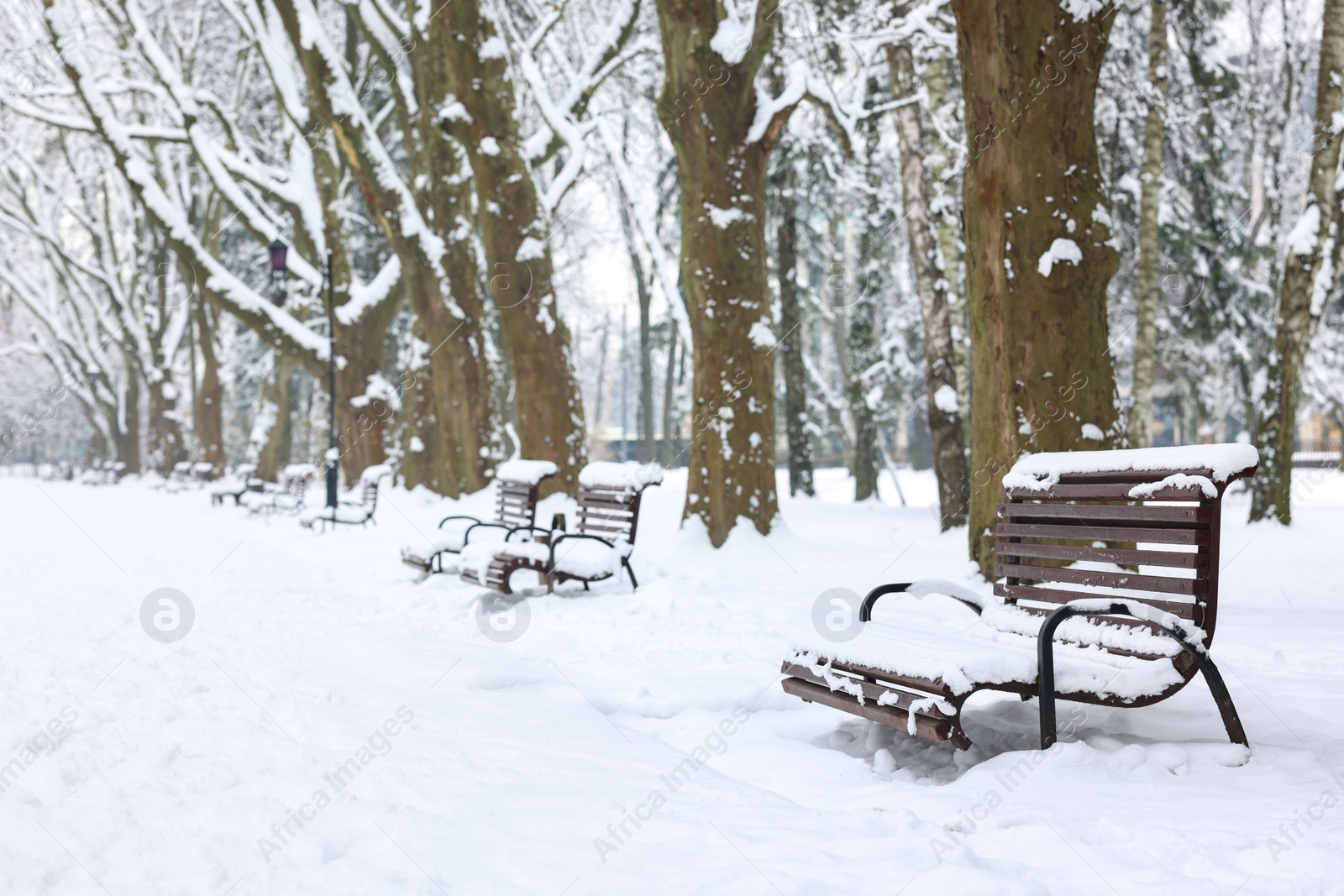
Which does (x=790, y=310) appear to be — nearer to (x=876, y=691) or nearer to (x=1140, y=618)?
(x=1140, y=618)

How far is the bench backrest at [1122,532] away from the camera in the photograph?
11.8 feet

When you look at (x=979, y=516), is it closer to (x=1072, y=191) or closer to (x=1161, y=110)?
(x=1072, y=191)

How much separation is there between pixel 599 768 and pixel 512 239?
9302 millimetres

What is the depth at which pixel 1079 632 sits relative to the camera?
3.85m

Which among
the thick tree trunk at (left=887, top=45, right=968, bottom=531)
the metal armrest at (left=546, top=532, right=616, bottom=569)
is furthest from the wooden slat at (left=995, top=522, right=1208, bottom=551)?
the thick tree trunk at (left=887, top=45, right=968, bottom=531)

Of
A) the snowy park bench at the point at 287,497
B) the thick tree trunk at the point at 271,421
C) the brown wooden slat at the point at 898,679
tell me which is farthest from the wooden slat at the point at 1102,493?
the thick tree trunk at the point at 271,421

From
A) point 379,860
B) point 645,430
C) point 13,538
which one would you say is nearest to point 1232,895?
point 379,860

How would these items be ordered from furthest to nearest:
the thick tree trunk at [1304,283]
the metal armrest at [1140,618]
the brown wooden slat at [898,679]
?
1. the thick tree trunk at [1304,283]
2. the metal armrest at [1140,618]
3. the brown wooden slat at [898,679]

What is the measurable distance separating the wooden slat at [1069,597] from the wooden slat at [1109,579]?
0.14ft

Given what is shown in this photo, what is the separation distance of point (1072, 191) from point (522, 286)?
7106mm

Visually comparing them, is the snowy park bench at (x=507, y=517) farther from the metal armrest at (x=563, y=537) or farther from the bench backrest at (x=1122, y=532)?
the bench backrest at (x=1122, y=532)

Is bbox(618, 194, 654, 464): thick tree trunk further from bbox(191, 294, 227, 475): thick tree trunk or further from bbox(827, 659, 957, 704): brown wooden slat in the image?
bbox(827, 659, 957, 704): brown wooden slat

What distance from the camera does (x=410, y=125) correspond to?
52.4ft

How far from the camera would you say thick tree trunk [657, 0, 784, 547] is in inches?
376
